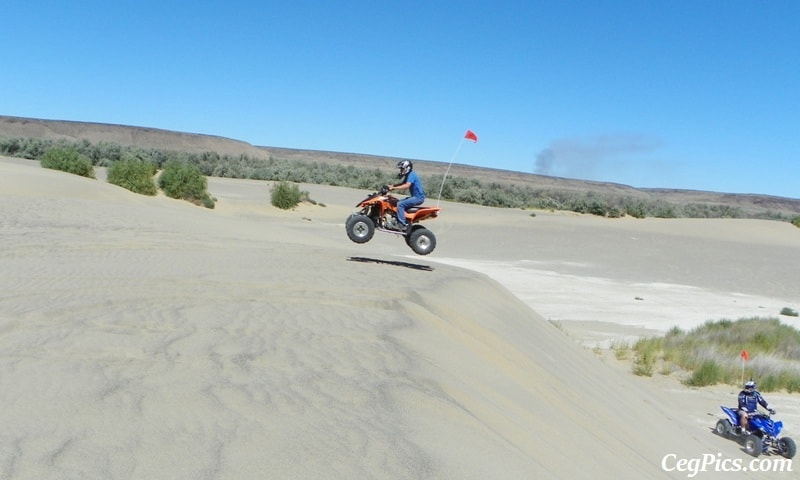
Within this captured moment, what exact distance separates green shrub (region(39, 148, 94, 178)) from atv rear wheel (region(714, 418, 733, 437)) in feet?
109

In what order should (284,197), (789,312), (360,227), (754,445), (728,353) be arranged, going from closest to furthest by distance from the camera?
(754,445)
(360,227)
(728,353)
(789,312)
(284,197)

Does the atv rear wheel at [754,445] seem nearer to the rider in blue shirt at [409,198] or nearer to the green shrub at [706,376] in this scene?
the green shrub at [706,376]

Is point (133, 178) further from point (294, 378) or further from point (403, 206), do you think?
point (294, 378)

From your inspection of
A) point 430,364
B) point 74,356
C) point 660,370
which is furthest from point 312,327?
point 660,370

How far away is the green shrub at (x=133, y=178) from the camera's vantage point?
3541 centimetres

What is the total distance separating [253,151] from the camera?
148m

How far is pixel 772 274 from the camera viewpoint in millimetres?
32438

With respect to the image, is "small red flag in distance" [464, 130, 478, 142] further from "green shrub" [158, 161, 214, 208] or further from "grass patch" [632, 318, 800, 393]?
"green shrub" [158, 161, 214, 208]

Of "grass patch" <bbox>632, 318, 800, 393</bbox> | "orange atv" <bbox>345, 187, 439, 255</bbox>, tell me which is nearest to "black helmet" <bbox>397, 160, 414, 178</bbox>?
"orange atv" <bbox>345, 187, 439, 255</bbox>

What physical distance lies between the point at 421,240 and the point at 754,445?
235 inches

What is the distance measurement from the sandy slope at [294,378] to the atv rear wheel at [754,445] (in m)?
0.25

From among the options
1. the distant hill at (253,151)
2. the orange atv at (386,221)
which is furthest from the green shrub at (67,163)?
the distant hill at (253,151)

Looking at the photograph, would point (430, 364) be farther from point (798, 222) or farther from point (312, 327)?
point (798, 222)

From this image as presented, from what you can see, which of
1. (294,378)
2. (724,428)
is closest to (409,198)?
(724,428)
